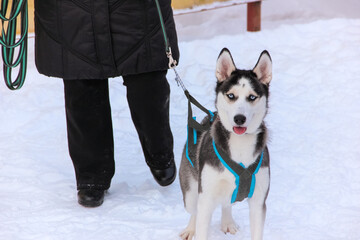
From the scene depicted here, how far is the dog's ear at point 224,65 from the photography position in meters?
2.68

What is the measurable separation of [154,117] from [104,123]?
33 centimetres

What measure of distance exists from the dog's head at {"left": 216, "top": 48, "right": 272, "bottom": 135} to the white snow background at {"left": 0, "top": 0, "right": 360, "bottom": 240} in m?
0.65

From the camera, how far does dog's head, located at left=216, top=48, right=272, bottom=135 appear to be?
259 cm

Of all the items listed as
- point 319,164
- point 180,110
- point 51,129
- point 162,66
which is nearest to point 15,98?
point 51,129

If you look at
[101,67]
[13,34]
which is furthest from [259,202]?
[13,34]

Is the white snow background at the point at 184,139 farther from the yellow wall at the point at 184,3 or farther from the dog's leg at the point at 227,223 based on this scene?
the yellow wall at the point at 184,3

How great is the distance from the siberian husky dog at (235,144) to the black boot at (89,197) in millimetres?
1035

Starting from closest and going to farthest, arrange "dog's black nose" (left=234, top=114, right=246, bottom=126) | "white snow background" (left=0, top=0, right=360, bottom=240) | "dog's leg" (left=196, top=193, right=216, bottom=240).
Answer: "dog's black nose" (left=234, top=114, right=246, bottom=126)
"dog's leg" (left=196, top=193, right=216, bottom=240)
"white snow background" (left=0, top=0, right=360, bottom=240)

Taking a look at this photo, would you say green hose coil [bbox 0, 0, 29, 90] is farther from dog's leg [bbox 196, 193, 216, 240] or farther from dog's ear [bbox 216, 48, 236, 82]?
dog's leg [bbox 196, 193, 216, 240]

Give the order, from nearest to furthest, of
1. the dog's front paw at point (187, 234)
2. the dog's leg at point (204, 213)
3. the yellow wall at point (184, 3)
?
the dog's leg at point (204, 213) → the dog's front paw at point (187, 234) → the yellow wall at point (184, 3)

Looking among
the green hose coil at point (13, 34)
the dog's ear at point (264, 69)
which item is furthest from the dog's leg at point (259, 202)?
the green hose coil at point (13, 34)

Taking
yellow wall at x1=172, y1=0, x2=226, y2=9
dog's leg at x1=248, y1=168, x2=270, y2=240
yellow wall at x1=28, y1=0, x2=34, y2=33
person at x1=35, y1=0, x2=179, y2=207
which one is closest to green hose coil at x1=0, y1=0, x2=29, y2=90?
person at x1=35, y1=0, x2=179, y2=207

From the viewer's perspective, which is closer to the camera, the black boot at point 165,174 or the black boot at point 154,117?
the black boot at point 154,117

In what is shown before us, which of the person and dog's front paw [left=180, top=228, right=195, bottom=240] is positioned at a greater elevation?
the person
